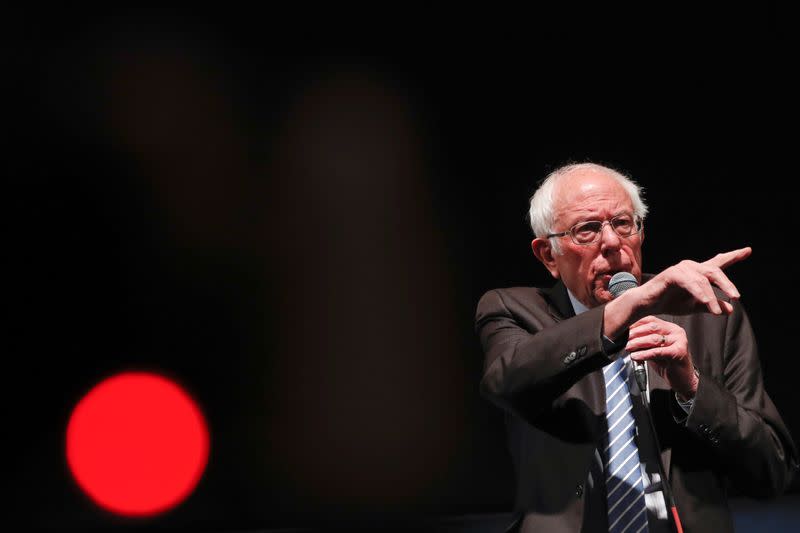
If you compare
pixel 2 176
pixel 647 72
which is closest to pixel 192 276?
pixel 2 176

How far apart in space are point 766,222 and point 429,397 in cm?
143

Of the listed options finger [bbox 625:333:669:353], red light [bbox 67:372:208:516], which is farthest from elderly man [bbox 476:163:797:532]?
red light [bbox 67:372:208:516]

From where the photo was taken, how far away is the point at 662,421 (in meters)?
1.50

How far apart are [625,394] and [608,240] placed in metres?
0.31

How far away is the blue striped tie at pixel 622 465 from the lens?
4.71 ft

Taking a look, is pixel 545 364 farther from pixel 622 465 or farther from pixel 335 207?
pixel 335 207

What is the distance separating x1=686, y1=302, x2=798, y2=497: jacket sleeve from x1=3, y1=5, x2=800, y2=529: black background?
137 cm

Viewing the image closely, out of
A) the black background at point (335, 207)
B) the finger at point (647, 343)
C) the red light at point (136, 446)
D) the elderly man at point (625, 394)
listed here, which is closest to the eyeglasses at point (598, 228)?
the elderly man at point (625, 394)

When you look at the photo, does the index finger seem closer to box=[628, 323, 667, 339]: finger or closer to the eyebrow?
box=[628, 323, 667, 339]: finger

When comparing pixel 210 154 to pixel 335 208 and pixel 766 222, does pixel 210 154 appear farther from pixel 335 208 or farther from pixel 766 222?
pixel 766 222

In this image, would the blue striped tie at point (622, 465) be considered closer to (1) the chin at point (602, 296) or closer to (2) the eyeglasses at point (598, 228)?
(1) the chin at point (602, 296)

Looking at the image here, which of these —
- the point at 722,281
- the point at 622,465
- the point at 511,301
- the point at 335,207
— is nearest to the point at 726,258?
the point at 722,281

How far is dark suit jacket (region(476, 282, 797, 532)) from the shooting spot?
1.39 m

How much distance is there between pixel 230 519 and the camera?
2.72 meters
